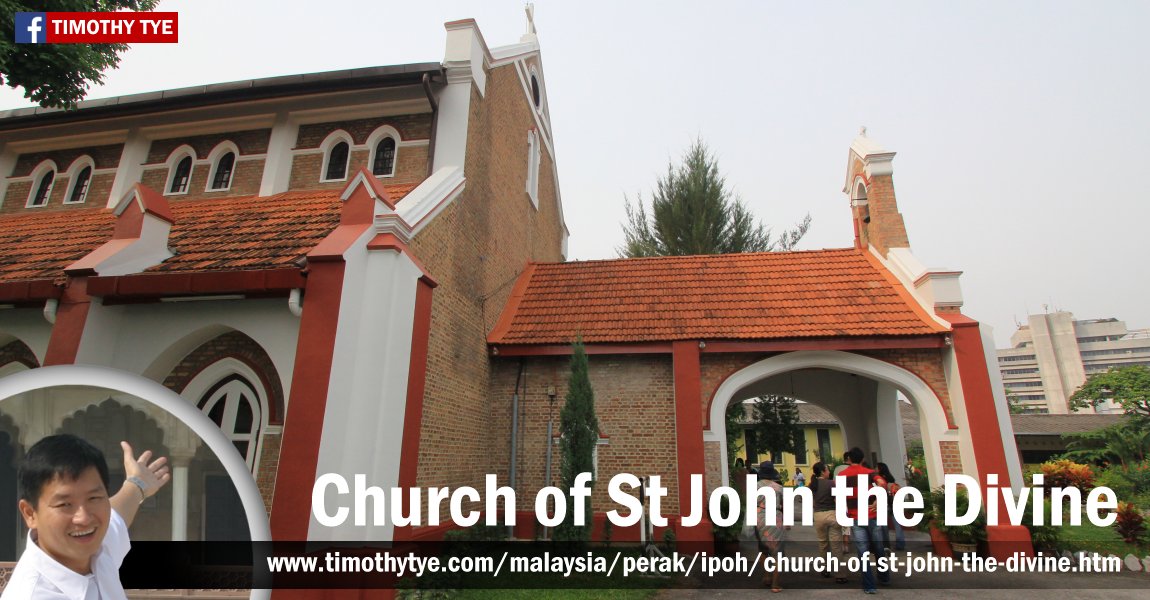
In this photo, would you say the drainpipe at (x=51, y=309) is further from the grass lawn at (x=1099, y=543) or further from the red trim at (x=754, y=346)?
the grass lawn at (x=1099, y=543)

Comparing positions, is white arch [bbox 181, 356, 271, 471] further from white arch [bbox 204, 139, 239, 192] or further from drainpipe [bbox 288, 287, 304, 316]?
white arch [bbox 204, 139, 239, 192]

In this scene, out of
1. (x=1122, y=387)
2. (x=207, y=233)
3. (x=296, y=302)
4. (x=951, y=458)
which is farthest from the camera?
(x=1122, y=387)

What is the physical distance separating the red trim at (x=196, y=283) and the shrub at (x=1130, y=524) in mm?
13610

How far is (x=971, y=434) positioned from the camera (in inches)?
369

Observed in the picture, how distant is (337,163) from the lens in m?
11.1

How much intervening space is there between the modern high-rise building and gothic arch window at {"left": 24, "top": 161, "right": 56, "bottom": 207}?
12256 centimetres

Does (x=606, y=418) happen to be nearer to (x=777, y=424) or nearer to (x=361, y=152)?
(x=361, y=152)

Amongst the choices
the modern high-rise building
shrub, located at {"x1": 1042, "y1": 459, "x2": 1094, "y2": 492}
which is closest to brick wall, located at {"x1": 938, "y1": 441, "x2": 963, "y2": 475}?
shrub, located at {"x1": 1042, "y1": 459, "x2": 1094, "y2": 492}

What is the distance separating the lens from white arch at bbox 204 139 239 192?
37.0ft

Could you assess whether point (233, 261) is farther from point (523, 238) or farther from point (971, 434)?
point (971, 434)

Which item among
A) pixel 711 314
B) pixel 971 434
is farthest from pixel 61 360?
pixel 971 434

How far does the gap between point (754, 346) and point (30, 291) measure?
11.0 m

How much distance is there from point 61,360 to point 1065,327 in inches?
5401

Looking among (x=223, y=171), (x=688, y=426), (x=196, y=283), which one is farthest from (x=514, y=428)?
(x=223, y=171)
